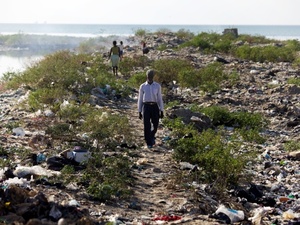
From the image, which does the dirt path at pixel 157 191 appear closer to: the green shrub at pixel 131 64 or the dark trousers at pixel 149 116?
the dark trousers at pixel 149 116

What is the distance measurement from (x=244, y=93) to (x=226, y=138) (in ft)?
15.2

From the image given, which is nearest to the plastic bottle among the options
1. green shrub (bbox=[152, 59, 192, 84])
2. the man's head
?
the man's head

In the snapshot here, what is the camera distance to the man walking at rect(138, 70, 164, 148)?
705 centimetres

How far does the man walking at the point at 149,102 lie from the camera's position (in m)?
7.05

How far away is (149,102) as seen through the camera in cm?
710

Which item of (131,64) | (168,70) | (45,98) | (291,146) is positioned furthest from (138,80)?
(291,146)

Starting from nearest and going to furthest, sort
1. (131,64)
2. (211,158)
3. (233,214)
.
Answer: (233,214), (211,158), (131,64)

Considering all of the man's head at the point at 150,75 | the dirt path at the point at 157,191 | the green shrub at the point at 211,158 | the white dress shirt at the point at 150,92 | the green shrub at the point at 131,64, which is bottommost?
the dirt path at the point at 157,191

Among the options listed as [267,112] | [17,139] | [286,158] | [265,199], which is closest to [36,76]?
[17,139]

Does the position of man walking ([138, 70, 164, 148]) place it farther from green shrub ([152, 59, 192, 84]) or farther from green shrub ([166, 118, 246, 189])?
green shrub ([152, 59, 192, 84])

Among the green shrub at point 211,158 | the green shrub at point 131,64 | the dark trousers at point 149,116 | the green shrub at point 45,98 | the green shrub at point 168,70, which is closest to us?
the green shrub at point 211,158

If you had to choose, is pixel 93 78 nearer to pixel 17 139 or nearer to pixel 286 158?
pixel 17 139

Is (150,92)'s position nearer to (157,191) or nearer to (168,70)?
(157,191)

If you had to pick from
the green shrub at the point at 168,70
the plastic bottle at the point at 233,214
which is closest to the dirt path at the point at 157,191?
the plastic bottle at the point at 233,214
